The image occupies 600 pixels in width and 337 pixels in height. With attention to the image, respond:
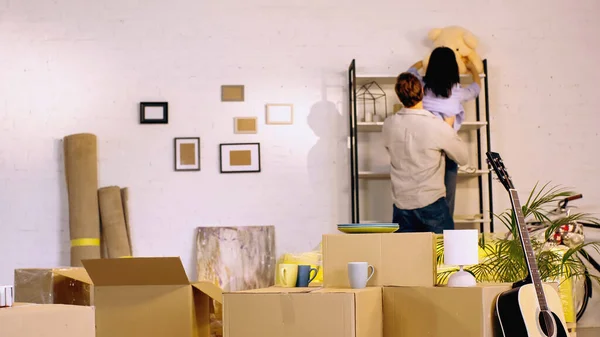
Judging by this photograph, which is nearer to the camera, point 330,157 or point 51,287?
point 51,287

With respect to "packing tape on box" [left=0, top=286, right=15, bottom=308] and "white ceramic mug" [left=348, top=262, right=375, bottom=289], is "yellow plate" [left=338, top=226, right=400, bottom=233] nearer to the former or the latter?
"white ceramic mug" [left=348, top=262, right=375, bottom=289]

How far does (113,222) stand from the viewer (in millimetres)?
6250

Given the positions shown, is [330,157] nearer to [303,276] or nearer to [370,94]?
[370,94]

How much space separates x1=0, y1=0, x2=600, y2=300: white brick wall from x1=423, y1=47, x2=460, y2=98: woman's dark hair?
0.75 metres

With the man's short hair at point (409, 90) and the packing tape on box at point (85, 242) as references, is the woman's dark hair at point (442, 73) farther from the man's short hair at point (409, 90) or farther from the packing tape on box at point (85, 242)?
the packing tape on box at point (85, 242)

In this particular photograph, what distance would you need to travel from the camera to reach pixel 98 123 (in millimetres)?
6457

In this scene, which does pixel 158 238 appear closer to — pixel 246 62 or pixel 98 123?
pixel 98 123

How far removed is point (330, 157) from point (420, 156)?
49.8 inches

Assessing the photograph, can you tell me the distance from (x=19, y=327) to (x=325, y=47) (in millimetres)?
4946

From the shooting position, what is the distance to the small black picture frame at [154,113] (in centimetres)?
644

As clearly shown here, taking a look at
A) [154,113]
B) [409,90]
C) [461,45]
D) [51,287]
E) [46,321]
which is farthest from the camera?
Result: [154,113]

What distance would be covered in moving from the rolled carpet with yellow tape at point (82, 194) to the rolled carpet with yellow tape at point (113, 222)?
0.05m

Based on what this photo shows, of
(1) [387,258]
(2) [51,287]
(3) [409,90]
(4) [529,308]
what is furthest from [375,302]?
(3) [409,90]

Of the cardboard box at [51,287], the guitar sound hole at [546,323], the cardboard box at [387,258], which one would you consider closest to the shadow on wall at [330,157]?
the cardboard box at [51,287]
